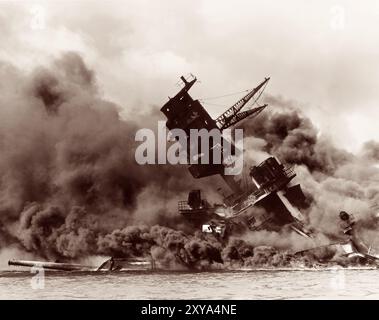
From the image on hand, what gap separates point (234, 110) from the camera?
2408 centimetres

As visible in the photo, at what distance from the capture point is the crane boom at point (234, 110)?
22719mm

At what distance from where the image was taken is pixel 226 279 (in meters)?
20.5

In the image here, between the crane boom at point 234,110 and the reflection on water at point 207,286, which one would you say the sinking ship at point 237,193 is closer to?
the crane boom at point 234,110

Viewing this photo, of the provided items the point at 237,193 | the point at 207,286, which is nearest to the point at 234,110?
the point at 237,193

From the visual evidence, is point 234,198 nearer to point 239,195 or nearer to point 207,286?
point 239,195

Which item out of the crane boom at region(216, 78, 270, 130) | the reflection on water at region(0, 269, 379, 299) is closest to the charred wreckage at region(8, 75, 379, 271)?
the crane boom at region(216, 78, 270, 130)

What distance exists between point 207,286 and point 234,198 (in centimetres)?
648

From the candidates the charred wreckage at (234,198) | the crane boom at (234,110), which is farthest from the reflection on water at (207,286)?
the crane boom at (234,110)

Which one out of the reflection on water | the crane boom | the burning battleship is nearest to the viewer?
the reflection on water

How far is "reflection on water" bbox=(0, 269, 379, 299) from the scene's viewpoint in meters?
17.5

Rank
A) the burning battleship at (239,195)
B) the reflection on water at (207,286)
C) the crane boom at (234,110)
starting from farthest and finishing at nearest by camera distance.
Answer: the burning battleship at (239,195)
the crane boom at (234,110)
the reflection on water at (207,286)

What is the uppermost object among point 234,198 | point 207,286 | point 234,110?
point 234,110

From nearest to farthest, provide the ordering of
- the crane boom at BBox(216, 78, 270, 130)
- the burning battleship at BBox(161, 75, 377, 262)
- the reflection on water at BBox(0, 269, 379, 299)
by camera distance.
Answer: the reflection on water at BBox(0, 269, 379, 299) → the crane boom at BBox(216, 78, 270, 130) → the burning battleship at BBox(161, 75, 377, 262)

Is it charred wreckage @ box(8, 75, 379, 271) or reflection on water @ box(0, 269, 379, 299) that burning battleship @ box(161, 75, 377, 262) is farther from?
reflection on water @ box(0, 269, 379, 299)
